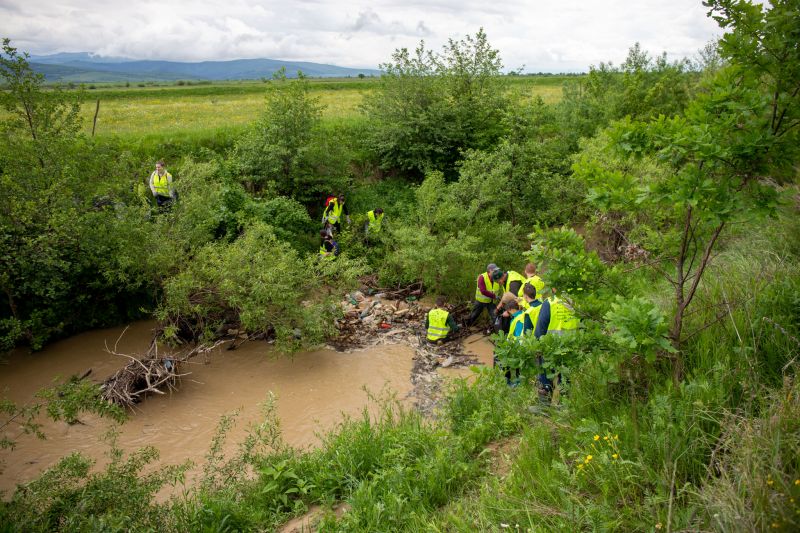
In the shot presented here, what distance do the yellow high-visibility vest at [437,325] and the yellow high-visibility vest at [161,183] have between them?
7914mm

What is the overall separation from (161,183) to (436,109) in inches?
369

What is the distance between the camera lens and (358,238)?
1450 cm

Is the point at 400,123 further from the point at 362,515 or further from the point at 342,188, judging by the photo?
the point at 362,515

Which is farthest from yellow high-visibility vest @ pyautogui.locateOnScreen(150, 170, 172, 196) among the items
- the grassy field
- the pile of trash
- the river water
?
the pile of trash

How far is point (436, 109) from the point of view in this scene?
1688 centimetres

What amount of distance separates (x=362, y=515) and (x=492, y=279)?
588 centimetres

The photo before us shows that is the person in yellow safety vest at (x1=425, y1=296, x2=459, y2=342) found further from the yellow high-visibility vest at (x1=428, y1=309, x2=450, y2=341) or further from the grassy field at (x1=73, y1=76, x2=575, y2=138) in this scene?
the grassy field at (x1=73, y1=76, x2=575, y2=138)

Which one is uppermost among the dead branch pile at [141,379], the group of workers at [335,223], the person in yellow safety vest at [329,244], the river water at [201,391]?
the group of workers at [335,223]

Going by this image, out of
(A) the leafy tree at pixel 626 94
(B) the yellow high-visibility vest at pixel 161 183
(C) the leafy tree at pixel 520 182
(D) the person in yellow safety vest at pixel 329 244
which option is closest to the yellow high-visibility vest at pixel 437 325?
(C) the leafy tree at pixel 520 182

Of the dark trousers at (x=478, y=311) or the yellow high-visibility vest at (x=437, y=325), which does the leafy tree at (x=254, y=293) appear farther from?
the dark trousers at (x=478, y=311)

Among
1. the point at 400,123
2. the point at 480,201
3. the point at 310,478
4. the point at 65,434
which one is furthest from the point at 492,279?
the point at 400,123

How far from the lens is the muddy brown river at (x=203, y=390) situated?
7.32 meters

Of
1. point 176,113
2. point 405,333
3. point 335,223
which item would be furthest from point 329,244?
point 176,113

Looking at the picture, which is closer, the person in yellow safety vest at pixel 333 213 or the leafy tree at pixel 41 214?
the leafy tree at pixel 41 214
